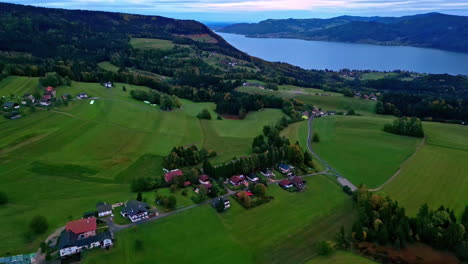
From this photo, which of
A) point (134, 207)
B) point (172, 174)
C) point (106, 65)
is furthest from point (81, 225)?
point (106, 65)

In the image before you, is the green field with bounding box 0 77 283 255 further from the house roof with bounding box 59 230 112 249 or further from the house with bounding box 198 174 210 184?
the house with bounding box 198 174 210 184

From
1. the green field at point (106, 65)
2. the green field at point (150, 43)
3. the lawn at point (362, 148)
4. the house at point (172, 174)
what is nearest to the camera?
the house at point (172, 174)

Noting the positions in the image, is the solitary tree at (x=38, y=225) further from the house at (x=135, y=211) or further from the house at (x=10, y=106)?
the house at (x=10, y=106)

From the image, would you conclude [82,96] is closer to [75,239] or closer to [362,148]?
[75,239]

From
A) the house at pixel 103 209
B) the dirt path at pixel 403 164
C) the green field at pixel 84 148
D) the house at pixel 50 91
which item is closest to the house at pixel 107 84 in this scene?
the green field at pixel 84 148

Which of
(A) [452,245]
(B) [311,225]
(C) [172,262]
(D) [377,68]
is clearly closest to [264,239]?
(B) [311,225]

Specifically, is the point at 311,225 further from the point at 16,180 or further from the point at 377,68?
the point at 377,68

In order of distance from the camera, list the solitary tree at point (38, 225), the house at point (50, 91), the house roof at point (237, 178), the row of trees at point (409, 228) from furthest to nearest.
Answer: the house at point (50, 91) → the house roof at point (237, 178) → the row of trees at point (409, 228) → the solitary tree at point (38, 225)
